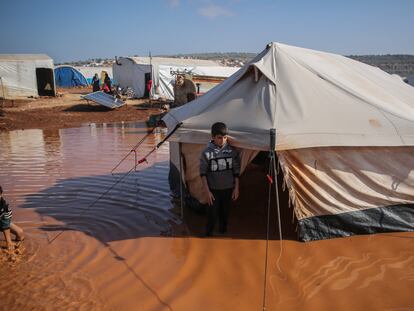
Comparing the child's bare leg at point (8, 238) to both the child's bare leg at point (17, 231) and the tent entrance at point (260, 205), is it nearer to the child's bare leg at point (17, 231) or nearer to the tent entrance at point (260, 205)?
the child's bare leg at point (17, 231)

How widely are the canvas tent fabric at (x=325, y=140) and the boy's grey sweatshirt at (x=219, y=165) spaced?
0.20 m

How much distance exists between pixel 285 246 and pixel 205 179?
1434 millimetres

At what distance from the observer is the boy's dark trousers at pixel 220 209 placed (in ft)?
17.7

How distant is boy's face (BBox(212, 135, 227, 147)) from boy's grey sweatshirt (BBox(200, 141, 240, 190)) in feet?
0.15

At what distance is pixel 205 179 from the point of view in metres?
5.20

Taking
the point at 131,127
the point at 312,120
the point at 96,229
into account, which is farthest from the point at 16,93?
the point at 312,120

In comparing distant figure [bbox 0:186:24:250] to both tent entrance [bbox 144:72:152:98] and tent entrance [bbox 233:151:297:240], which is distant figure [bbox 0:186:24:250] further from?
tent entrance [bbox 144:72:152:98]

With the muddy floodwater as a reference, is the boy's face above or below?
above

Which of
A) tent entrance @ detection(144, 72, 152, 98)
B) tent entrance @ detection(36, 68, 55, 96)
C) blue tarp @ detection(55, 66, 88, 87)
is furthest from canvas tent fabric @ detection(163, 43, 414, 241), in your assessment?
blue tarp @ detection(55, 66, 88, 87)

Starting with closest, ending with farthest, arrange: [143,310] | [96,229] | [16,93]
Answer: [143,310] < [96,229] < [16,93]

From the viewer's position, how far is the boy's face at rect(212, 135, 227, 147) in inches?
200

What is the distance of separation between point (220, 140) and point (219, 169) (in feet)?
1.31

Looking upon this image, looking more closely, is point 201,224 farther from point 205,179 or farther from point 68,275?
point 68,275

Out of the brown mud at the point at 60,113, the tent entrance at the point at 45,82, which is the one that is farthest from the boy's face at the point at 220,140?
the tent entrance at the point at 45,82
